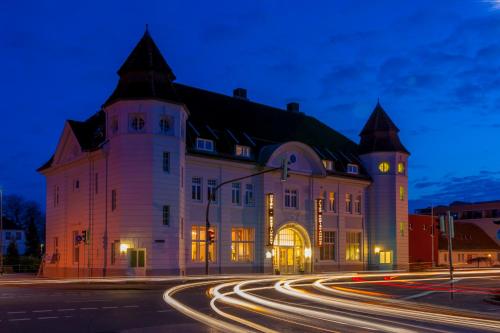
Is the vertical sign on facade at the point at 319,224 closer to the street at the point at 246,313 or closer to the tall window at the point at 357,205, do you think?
the tall window at the point at 357,205

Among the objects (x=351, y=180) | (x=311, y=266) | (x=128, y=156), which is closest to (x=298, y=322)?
(x=128, y=156)

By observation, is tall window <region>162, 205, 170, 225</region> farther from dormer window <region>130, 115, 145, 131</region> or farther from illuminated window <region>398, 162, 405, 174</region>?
illuminated window <region>398, 162, 405, 174</region>

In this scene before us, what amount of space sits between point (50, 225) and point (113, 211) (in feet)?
46.9

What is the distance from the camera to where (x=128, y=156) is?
153ft

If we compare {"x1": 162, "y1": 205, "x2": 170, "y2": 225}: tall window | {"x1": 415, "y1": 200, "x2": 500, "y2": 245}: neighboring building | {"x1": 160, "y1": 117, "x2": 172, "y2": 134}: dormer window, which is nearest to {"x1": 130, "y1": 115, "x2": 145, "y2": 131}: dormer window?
{"x1": 160, "y1": 117, "x2": 172, "y2": 134}: dormer window

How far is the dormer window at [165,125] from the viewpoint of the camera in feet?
156

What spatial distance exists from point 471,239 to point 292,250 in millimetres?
39594

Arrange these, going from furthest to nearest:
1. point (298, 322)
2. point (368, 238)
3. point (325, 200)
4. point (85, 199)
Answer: point (368, 238) < point (325, 200) < point (85, 199) < point (298, 322)

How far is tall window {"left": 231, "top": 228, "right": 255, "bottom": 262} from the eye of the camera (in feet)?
177

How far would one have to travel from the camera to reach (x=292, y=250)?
196 ft

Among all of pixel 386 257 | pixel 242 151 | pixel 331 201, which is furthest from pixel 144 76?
pixel 386 257

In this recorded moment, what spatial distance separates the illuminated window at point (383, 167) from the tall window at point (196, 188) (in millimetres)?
22934

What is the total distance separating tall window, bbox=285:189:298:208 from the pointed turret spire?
1552 cm

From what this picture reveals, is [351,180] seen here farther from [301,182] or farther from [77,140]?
[77,140]
